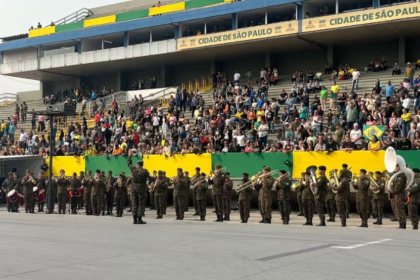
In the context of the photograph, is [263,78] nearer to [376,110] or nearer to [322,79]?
[322,79]

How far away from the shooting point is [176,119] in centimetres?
2967

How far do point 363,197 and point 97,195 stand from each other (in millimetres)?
9987

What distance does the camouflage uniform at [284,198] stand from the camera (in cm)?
1767

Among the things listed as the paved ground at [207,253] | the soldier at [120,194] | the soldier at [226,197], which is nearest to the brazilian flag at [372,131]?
the soldier at [226,197]

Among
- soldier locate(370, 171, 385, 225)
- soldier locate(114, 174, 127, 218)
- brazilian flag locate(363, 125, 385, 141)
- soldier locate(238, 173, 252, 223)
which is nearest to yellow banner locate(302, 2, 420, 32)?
brazilian flag locate(363, 125, 385, 141)

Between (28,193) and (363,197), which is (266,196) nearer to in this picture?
(363,197)

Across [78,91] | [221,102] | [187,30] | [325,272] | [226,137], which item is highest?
[187,30]

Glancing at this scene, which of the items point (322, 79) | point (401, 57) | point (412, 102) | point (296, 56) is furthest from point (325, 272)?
point (296, 56)

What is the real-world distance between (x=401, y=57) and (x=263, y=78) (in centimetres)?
785

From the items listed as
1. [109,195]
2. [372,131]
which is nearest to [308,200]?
[372,131]

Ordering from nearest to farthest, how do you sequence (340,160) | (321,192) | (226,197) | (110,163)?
(321,192)
(226,197)
(340,160)
(110,163)

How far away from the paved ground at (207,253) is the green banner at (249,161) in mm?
6583

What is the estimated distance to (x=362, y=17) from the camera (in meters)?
31.6

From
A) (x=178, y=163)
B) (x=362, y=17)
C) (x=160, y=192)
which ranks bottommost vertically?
(x=160, y=192)
